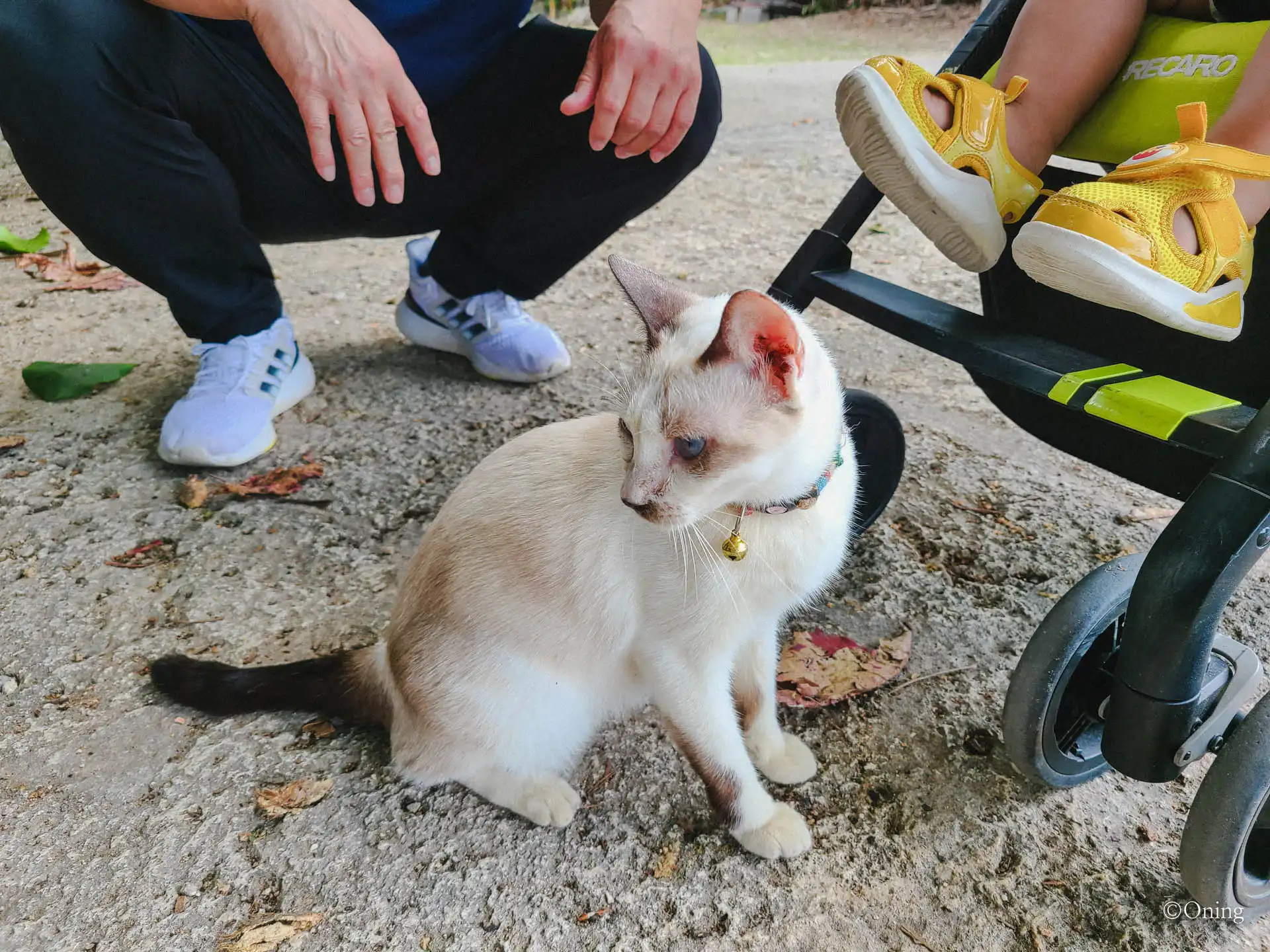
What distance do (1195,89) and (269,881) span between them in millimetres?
1715

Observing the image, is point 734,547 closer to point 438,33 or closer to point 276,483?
point 276,483

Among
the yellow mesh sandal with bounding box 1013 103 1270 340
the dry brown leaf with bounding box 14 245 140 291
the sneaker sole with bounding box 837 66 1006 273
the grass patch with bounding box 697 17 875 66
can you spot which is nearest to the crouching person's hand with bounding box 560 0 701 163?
the sneaker sole with bounding box 837 66 1006 273

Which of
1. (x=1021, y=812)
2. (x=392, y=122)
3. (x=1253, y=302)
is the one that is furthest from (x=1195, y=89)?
(x=392, y=122)

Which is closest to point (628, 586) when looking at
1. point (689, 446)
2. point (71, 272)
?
point (689, 446)

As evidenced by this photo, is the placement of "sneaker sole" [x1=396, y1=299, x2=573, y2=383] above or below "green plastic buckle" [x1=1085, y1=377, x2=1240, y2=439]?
below

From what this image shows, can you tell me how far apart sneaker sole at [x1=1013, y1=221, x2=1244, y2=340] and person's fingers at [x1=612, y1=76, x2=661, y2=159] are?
70 cm

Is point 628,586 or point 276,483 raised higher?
point 628,586

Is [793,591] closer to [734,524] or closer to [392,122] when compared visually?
[734,524]

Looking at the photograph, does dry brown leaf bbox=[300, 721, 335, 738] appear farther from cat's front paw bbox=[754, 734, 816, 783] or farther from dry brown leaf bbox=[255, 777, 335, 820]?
cat's front paw bbox=[754, 734, 816, 783]

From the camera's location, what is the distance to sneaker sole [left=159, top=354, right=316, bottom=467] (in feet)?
5.95

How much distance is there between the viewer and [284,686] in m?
1.23

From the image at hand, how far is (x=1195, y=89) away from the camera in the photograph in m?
1.22

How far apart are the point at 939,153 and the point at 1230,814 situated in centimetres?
89

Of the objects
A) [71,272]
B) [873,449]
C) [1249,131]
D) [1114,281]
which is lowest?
[71,272]
